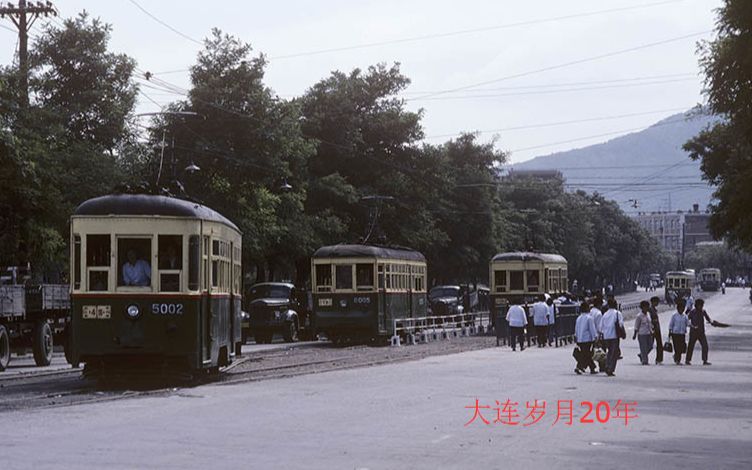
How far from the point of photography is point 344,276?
142 ft

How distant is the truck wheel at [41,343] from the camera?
31578mm

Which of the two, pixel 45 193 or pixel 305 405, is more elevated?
pixel 45 193

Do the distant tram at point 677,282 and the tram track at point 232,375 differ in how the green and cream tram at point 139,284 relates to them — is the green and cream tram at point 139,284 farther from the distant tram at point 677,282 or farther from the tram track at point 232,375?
the distant tram at point 677,282

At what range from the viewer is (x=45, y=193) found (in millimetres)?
37719

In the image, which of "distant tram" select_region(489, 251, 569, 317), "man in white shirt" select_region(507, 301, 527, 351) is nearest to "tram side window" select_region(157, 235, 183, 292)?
"man in white shirt" select_region(507, 301, 527, 351)

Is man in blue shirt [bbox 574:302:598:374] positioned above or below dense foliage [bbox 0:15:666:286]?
below

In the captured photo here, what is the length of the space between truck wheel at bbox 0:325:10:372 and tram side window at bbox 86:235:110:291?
649cm

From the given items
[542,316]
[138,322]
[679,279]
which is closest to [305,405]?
[138,322]

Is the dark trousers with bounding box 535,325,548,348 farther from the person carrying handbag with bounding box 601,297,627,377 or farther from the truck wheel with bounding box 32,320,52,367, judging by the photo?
the truck wheel with bounding box 32,320,52,367

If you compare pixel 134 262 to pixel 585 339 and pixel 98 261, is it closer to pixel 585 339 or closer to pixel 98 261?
pixel 98 261

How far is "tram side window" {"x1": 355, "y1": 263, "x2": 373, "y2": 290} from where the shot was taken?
4309cm

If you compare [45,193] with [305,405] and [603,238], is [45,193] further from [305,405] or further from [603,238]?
[603,238]

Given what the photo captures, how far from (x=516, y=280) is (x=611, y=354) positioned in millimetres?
26001

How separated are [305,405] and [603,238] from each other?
12856cm
